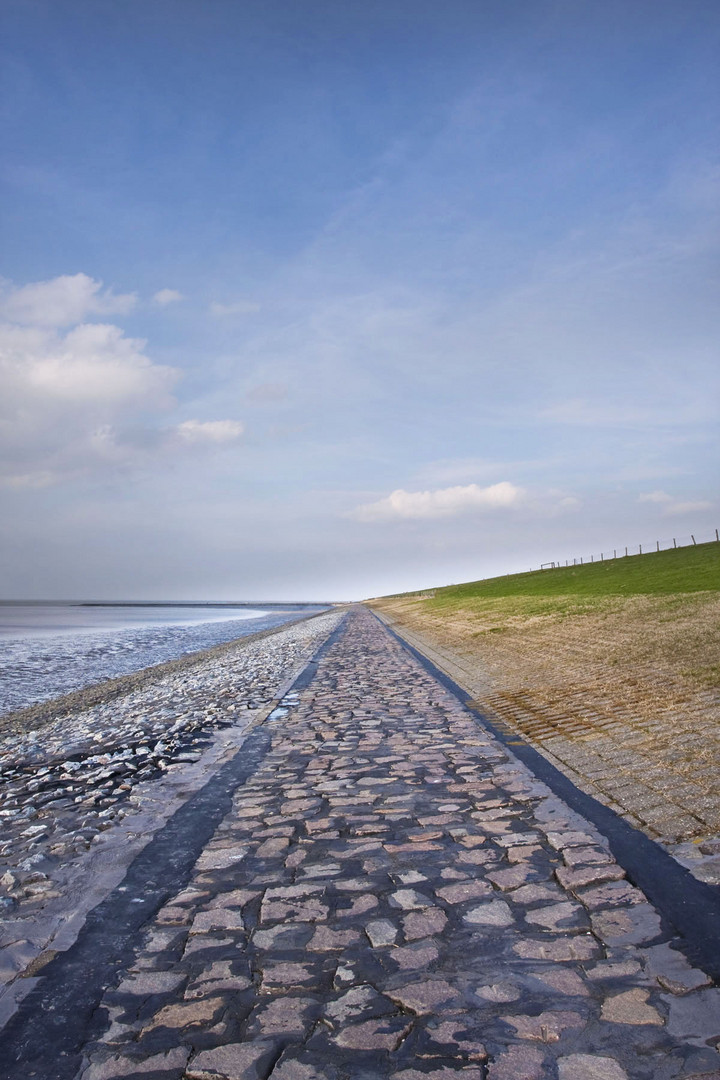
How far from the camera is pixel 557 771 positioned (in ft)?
25.5

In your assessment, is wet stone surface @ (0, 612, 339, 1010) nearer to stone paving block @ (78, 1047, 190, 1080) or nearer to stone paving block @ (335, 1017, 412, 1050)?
stone paving block @ (78, 1047, 190, 1080)

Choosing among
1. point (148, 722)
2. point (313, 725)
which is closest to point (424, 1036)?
point (313, 725)

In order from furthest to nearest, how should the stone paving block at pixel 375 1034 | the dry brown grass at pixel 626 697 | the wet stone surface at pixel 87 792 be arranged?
the dry brown grass at pixel 626 697 → the wet stone surface at pixel 87 792 → the stone paving block at pixel 375 1034

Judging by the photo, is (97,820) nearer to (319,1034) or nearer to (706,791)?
(319,1034)

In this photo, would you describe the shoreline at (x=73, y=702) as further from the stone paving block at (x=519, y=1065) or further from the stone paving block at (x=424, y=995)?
the stone paving block at (x=519, y=1065)

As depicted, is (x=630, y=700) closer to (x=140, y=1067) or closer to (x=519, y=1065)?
(x=519, y=1065)

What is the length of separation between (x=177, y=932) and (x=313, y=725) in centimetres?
700

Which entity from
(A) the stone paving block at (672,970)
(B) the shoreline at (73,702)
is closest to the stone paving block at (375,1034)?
(A) the stone paving block at (672,970)

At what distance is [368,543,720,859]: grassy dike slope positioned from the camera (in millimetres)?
6684

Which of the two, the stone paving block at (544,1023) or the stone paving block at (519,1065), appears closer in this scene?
the stone paving block at (519,1065)

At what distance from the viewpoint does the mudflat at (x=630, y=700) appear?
6.27 m

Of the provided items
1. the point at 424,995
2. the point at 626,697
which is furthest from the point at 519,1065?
the point at 626,697

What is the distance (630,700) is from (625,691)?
0.89 m

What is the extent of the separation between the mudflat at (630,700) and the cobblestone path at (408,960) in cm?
92
